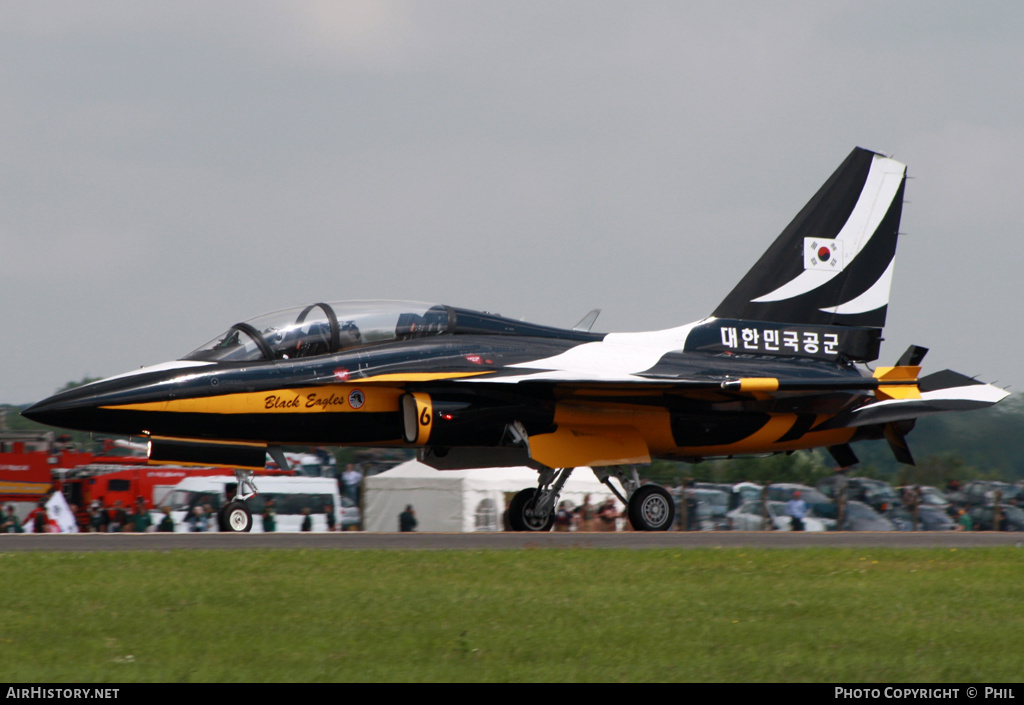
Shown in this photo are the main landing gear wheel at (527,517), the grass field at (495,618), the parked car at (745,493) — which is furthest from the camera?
the parked car at (745,493)

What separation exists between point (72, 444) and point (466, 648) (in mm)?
20393

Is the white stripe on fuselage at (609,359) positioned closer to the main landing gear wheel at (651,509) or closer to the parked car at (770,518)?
the main landing gear wheel at (651,509)

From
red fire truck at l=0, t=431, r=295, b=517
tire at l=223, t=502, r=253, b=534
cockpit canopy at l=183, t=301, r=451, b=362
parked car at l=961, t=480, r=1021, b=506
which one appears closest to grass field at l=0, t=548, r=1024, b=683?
tire at l=223, t=502, r=253, b=534

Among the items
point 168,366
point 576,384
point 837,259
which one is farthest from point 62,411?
point 837,259

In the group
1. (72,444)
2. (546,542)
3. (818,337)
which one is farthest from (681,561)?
(72,444)

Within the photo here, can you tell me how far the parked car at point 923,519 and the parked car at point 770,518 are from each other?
1205mm

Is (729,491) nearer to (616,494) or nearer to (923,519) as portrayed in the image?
(923,519)

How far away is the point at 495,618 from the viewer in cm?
802

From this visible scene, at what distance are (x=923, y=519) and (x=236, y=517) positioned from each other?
45.5 feet

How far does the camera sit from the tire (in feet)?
47.3

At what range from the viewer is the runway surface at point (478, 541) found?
1215 centimetres

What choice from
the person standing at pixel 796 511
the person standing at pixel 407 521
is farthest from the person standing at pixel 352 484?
the person standing at pixel 796 511

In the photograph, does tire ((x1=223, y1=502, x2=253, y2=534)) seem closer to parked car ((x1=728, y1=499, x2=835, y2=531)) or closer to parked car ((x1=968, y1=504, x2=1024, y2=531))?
parked car ((x1=728, y1=499, x2=835, y2=531))
